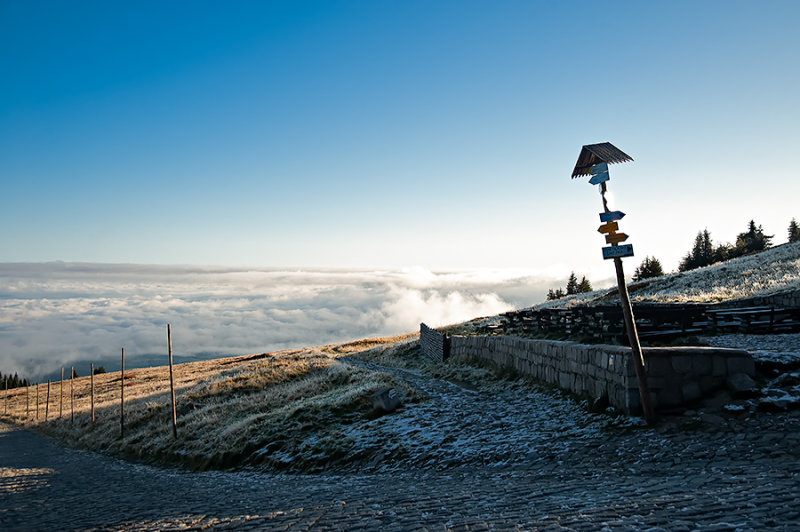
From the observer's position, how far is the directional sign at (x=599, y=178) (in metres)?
12.0

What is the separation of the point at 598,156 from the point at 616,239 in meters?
2.11

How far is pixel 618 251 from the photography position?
464 inches

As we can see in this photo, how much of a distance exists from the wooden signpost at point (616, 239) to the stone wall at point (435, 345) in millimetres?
23710

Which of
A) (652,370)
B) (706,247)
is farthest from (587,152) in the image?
(706,247)

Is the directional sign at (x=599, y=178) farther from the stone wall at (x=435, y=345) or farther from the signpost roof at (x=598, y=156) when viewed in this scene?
the stone wall at (x=435, y=345)

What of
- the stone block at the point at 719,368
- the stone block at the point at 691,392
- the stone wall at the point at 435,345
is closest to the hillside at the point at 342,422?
the stone wall at the point at 435,345

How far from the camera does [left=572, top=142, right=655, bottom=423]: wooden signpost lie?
455 inches

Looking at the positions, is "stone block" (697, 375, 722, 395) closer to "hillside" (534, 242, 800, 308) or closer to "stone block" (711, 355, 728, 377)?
"stone block" (711, 355, 728, 377)

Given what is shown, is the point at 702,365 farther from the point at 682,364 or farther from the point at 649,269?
the point at 649,269

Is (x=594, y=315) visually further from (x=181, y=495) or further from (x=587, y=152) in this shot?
(x=181, y=495)

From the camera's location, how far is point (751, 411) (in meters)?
10.7

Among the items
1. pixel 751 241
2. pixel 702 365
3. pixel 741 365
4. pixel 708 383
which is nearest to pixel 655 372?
pixel 702 365

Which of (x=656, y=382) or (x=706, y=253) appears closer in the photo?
(x=656, y=382)

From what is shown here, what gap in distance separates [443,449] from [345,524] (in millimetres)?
5569
